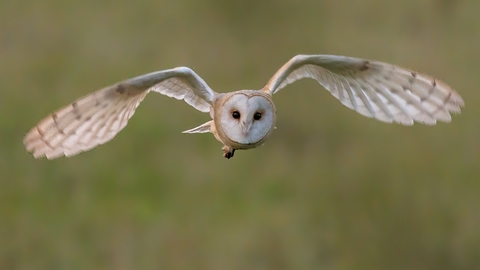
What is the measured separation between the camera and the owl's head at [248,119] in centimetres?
91

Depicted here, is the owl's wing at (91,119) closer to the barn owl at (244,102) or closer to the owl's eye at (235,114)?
the barn owl at (244,102)

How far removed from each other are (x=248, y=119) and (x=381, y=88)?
33cm

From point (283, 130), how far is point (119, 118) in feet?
5.12

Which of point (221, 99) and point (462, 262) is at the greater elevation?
point (221, 99)

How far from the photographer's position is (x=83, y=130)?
3.17 ft

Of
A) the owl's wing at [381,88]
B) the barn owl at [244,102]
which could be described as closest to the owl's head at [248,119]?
the barn owl at [244,102]

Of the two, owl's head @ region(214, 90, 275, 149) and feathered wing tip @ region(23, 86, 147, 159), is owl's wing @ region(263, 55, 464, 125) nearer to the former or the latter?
owl's head @ region(214, 90, 275, 149)

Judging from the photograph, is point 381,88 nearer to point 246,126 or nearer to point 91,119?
point 246,126

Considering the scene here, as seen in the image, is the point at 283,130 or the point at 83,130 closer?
the point at 83,130

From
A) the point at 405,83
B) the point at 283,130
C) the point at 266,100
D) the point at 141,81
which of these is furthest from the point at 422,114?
the point at 283,130

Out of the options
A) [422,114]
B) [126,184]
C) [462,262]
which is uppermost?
[422,114]

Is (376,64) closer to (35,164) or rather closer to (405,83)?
(405,83)

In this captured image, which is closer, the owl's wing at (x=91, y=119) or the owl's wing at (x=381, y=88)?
the owl's wing at (x=91, y=119)

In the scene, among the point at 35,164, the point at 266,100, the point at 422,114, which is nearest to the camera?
the point at 266,100
